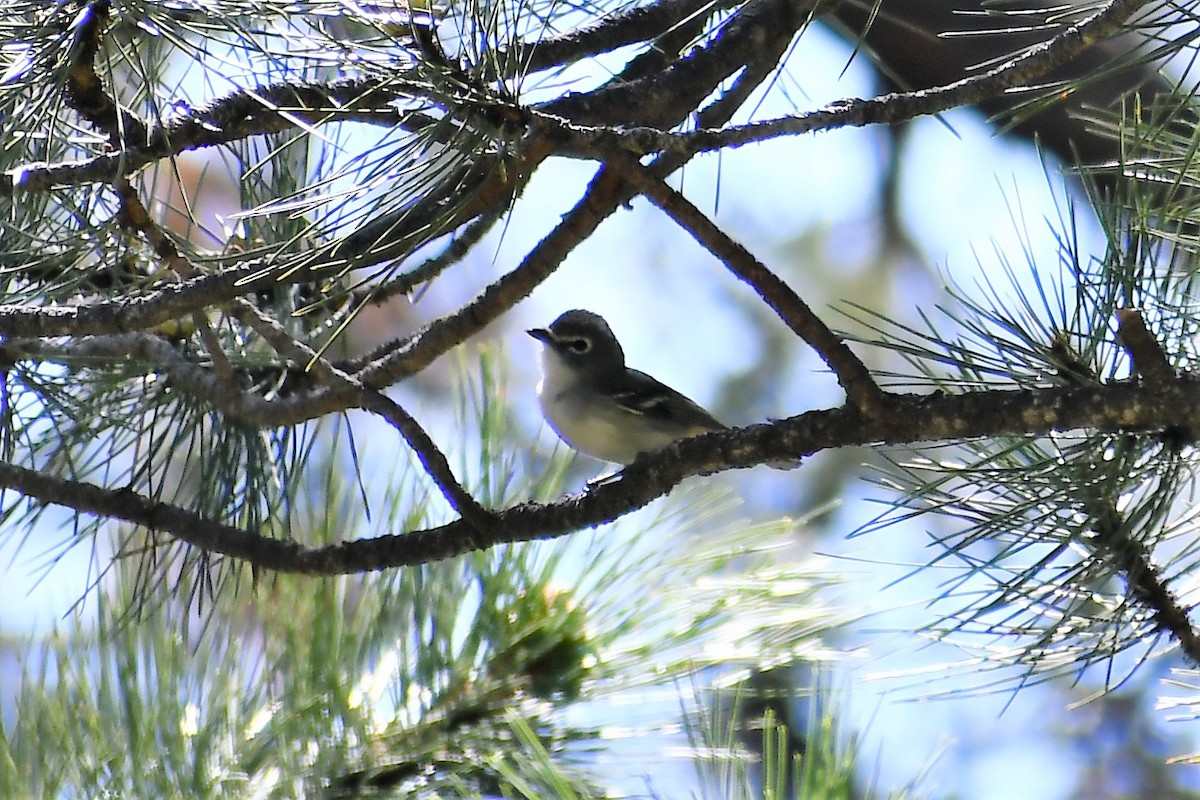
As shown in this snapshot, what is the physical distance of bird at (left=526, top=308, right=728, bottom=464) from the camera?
8.23 feet

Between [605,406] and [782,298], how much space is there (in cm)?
148

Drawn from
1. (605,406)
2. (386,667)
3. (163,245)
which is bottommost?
(386,667)

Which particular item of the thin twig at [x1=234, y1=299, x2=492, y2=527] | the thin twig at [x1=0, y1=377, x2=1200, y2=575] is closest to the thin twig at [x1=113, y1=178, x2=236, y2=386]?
the thin twig at [x1=234, y1=299, x2=492, y2=527]

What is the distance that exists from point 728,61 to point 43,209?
854 millimetres

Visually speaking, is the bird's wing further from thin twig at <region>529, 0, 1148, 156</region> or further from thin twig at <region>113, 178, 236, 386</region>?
thin twig at <region>529, 0, 1148, 156</region>

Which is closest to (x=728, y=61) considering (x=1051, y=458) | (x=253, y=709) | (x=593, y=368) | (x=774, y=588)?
(x=1051, y=458)

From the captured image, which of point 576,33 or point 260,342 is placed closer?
point 576,33

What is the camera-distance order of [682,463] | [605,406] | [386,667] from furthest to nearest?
[605,406], [386,667], [682,463]

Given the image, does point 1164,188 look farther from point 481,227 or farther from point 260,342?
point 260,342

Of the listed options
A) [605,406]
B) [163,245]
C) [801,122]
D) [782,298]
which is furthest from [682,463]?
[605,406]

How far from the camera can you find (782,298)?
3.57ft

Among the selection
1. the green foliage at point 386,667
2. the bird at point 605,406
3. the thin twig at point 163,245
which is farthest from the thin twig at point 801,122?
the bird at point 605,406

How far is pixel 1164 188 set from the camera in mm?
1425

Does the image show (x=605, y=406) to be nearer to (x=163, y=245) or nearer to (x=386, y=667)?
(x=386, y=667)
